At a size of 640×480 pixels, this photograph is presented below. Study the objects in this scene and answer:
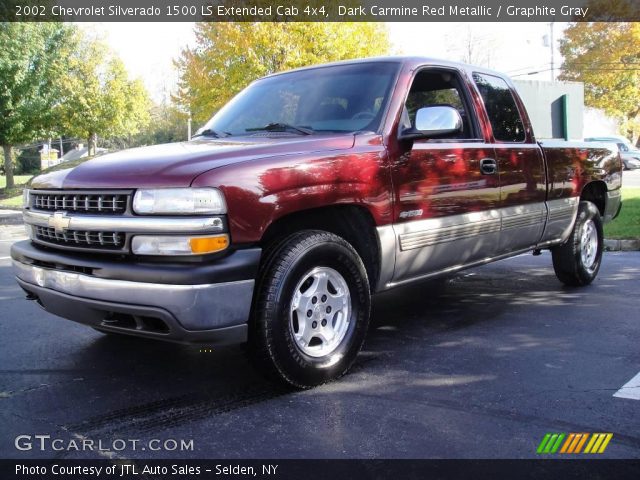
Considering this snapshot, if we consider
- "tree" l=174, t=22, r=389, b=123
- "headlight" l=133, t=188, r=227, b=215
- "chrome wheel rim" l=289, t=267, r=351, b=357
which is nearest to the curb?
"chrome wheel rim" l=289, t=267, r=351, b=357

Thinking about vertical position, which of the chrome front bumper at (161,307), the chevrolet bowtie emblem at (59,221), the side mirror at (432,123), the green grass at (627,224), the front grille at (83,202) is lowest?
the green grass at (627,224)

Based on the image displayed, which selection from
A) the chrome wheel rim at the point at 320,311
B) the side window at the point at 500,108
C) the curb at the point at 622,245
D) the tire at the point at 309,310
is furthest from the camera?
the curb at the point at 622,245

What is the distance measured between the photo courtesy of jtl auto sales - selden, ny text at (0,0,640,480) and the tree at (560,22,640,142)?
33276 millimetres

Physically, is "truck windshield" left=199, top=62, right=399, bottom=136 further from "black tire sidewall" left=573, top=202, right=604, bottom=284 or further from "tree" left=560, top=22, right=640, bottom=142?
"tree" left=560, top=22, right=640, bottom=142

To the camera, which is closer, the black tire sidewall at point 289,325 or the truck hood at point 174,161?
the truck hood at point 174,161

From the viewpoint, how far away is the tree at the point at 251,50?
17.0 m

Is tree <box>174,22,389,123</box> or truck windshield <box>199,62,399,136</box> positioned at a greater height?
tree <box>174,22,389,123</box>

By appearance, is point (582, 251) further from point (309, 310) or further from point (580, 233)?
point (309, 310)

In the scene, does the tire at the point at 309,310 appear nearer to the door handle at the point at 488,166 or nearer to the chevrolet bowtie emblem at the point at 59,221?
the chevrolet bowtie emblem at the point at 59,221

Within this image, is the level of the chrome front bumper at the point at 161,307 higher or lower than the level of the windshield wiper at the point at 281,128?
lower

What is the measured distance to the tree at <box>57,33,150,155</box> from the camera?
1123 inches
